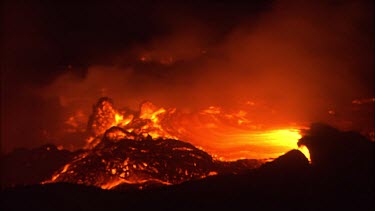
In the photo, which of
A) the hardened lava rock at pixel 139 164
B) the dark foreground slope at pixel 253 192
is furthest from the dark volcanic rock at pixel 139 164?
the dark foreground slope at pixel 253 192

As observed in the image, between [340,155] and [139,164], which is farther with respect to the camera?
[139,164]

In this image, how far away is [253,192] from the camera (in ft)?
78.3

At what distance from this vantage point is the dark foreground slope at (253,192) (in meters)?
23.0

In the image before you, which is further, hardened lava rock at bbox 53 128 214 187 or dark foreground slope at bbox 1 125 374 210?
hardened lava rock at bbox 53 128 214 187

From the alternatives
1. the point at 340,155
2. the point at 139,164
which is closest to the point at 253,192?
the point at 340,155

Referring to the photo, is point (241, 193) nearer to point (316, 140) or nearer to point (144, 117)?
point (316, 140)

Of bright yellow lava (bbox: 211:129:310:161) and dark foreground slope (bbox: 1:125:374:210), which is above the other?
bright yellow lava (bbox: 211:129:310:161)

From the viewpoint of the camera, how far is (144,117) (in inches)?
1219

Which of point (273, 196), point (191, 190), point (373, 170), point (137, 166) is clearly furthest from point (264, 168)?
point (137, 166)

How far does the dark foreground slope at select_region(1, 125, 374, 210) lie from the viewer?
904 inches

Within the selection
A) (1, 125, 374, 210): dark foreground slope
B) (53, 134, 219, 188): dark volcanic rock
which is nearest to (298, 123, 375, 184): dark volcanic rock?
(1, 125, 374, 210): dark foreground slope

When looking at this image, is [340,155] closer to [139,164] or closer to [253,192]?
[253,192]

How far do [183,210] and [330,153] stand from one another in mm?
6962

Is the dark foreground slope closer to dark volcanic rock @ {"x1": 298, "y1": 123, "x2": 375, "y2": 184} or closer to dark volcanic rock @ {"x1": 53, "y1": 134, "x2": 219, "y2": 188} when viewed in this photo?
dark volcanic rock @ {"x1": 298, "y1": 123, "x2": 375, "y2": 184}
